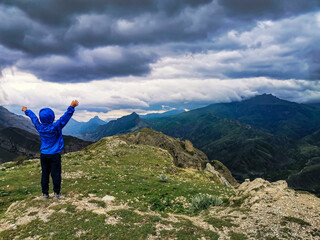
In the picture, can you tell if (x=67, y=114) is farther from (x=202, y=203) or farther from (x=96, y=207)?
(x=202, y=203)

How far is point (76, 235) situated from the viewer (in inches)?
359

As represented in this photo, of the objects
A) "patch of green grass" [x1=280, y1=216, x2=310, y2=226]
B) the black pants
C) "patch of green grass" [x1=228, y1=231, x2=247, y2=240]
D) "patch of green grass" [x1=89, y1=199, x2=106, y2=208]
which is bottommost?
"patch of green grass" [x1=89, y1=199, x2=106, y2=208]

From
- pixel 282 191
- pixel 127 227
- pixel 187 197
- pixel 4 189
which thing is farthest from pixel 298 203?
pixel 4 189

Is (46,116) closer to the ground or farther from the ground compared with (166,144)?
farther from the ground

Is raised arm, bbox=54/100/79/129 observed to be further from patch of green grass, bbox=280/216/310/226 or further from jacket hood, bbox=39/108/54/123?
patch of green grass, bbox=280/216/310/226

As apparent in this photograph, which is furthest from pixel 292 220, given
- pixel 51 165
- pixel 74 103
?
pixel 51 165

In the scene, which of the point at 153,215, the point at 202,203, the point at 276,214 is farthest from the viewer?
the point at 202,203

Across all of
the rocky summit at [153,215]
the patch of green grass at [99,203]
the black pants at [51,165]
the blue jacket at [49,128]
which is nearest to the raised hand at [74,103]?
the blue jacket at [49,128]

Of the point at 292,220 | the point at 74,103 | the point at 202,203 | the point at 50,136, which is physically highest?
the point at 74,103

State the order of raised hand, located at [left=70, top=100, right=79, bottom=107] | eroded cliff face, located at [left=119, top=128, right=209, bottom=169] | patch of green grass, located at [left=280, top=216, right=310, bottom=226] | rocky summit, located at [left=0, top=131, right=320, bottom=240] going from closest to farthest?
rocky summit, located at [left=0, top=131, right=320, bottom=240] → patch of green grass, located at [left=280, top=216, right=310, bottom=226] → raised hand, located at [left=70, top=100, right=79, bottom=107] → eroded cliff face, located at [left=119, top=128, right=209, bottom=169]

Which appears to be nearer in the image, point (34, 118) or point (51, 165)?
point (51, 165)

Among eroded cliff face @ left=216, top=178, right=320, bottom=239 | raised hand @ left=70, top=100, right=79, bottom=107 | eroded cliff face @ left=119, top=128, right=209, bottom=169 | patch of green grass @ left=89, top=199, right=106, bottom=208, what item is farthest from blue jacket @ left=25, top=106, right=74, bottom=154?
eroded cliff face @ left=119, top=128, right=209, bottom=169

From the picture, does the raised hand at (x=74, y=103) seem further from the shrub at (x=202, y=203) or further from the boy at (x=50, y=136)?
the shrub at (x=202, y=203)

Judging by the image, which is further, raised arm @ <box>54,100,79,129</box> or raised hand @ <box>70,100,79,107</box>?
raised hand @ <box>70,100,79,107</box>
